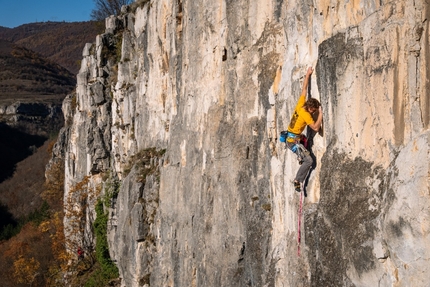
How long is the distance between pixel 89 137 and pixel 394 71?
25.9m

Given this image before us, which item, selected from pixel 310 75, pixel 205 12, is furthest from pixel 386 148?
pixel 205 12

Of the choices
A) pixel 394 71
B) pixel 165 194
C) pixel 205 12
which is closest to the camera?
pixel 394 71

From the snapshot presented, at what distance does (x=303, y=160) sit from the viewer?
8.57 metres

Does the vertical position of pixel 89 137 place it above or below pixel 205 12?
below

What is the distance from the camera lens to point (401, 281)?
588 centimetres

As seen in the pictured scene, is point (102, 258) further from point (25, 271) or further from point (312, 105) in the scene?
point (312, 105)

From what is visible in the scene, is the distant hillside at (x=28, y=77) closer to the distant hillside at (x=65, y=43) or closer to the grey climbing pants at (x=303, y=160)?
the distant hillside at (x=65, y=43)

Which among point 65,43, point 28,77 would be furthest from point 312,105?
point 65,43

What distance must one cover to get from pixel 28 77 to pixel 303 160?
98947 millimetres

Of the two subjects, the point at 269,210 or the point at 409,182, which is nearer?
the point at 409,182

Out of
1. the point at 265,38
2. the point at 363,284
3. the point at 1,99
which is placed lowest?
the point at 363,284

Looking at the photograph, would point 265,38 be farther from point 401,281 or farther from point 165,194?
point 165,194

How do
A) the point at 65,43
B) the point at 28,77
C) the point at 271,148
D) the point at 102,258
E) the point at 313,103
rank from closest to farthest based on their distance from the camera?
1. the point at 313,103
2. the point at 271,148
3. the point at 102,258
4. the point at 28,77
5. the point at 65,43

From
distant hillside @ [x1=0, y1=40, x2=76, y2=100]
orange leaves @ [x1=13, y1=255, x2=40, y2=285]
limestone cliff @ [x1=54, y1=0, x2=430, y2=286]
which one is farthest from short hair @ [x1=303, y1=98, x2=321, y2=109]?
distant hillside @ [x1=0, y1=40, x2=76, y2=100]
